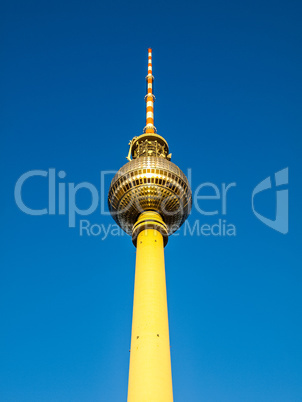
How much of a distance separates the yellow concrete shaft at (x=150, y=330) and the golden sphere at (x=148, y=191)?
14.1 ft

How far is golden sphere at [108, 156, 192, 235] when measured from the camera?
5431 cm

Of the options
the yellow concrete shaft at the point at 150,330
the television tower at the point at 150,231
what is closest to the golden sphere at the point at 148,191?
the television tower at the point at 150,231

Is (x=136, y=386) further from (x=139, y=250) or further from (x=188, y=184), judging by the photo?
(x=188, y=184)

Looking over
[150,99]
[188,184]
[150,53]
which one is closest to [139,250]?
[188,184]

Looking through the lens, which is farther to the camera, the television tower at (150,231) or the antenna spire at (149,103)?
the antenna spire at (149,103)

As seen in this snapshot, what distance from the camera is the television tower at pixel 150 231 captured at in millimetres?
40969

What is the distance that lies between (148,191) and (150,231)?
15.9 ft

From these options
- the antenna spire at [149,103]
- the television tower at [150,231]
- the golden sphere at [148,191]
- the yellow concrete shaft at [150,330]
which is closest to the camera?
the yellow concrete shaft at [150,330]

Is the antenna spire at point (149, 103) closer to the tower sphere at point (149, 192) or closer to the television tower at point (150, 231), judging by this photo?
the television tower at point (150, 231)

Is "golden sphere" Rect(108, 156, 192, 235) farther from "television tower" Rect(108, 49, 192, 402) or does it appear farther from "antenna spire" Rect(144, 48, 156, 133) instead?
"antenna spire" Rect(144, 48, 156, 133)

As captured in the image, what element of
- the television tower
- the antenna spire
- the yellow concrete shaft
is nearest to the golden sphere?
the television tower

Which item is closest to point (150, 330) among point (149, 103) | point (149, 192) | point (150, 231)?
point (150, 231)

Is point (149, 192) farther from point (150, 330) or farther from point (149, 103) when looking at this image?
point (149, 103)

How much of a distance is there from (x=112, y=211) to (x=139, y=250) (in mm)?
8050
